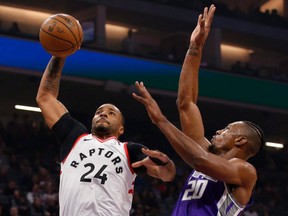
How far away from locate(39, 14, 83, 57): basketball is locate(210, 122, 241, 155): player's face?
5.84 ft

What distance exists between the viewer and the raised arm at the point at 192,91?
5.90 m

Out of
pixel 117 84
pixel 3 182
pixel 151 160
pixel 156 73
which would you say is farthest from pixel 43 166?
pixel 151 160

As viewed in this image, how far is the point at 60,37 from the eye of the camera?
250 inches

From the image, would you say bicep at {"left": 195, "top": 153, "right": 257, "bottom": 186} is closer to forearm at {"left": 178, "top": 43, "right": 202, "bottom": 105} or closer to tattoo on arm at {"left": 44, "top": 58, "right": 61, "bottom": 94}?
forearm at {"left": 178, "top": 43, "right": 202, "bottom": 105}

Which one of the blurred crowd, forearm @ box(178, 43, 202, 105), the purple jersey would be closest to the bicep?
the purple jersey

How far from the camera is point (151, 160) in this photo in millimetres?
5441

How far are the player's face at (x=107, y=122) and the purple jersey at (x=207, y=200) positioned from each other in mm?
1020

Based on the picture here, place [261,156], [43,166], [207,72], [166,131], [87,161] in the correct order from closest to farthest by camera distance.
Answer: [166,131], [87,161], [43,166], [207,72], [261,156]

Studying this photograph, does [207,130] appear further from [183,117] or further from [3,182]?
[183,117]

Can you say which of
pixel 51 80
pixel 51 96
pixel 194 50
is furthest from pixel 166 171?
pixel 51 80

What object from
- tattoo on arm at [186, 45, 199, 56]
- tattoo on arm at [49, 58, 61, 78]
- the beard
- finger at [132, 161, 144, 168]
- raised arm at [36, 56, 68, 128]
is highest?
tattoo on arm at [186, 45, 199, 56]

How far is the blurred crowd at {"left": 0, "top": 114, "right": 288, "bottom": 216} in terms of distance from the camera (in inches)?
586

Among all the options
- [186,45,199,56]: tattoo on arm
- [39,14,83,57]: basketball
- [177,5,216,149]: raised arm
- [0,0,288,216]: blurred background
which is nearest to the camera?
[177,5,216,149]: raised arm

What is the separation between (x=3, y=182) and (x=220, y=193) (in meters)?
11.3
